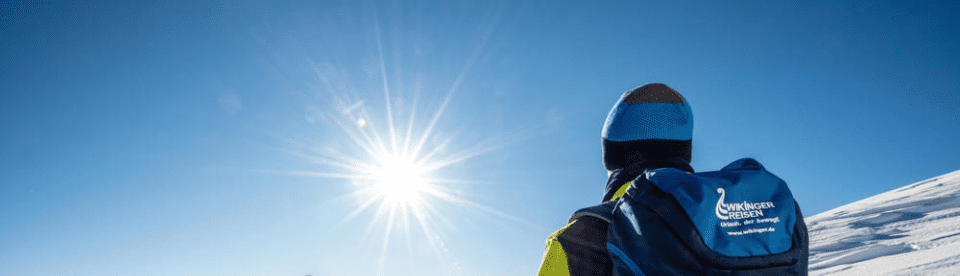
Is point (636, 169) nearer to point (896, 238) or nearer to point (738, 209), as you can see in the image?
point (738, 209)

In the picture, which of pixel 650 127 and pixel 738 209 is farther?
pixel 650 127

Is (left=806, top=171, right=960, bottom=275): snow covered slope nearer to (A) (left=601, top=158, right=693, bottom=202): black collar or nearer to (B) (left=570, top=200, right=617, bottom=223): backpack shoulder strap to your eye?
(A) (left=601, top=158, right=693, bottom=202): black collar

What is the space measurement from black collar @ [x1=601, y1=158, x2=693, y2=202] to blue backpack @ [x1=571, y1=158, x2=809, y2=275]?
0.93 feet

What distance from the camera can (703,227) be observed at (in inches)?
49.3

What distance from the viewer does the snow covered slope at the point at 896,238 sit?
201 inches

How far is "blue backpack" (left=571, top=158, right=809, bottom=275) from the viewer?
1224 mm

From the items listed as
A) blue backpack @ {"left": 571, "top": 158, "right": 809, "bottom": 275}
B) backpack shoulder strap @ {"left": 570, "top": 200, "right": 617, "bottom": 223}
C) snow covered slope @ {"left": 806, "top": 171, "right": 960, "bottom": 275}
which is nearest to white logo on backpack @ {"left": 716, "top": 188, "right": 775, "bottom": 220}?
blue backpack @ {"left": 571, "top": 158, "right": 809, "bottom": 275}

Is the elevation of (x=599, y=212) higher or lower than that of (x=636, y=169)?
lower

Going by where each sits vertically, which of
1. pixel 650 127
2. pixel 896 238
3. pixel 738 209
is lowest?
pixel 896 238

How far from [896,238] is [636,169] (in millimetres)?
8952

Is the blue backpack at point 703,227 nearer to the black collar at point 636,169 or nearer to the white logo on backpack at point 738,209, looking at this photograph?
the white logo on backpack at point 738,209

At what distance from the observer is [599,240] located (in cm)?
139

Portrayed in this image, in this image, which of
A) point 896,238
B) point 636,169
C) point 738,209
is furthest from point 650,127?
point 896,238

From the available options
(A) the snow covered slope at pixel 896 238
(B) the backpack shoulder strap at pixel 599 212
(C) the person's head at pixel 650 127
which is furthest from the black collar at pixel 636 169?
(A) the snow covered slope at pixel 896 238
